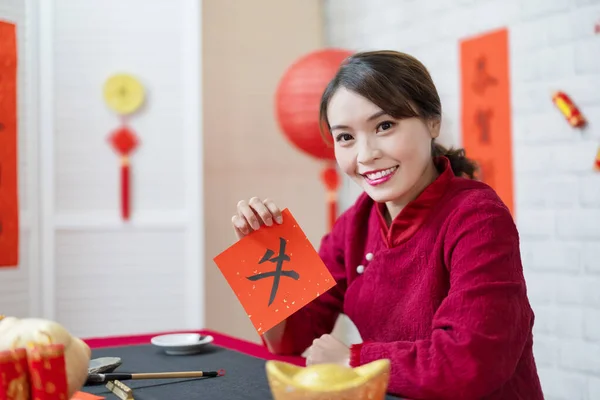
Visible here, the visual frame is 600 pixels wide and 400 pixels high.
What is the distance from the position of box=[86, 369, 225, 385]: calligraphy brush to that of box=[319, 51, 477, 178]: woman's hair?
0.51 meters

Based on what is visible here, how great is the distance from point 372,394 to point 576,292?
170cm

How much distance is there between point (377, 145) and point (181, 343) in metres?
0.54

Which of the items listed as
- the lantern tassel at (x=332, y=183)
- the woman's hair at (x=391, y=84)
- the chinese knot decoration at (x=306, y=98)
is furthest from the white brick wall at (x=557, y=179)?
the woman's hair at (x=391, y=84)

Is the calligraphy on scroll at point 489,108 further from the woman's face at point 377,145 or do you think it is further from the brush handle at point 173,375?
the brush handle at point 173,375

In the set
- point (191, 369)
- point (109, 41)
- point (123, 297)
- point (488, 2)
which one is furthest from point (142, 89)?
point (191, 369)

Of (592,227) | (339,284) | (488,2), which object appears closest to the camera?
(339,284)

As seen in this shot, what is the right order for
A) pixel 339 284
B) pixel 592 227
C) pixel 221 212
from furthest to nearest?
pixel 221 212 → pixel 592 227 → pixel 339 284

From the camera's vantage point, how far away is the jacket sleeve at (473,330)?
975mm

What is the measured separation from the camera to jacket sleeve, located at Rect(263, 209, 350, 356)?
137 centimetres

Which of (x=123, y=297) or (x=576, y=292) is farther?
(x=123, y=297)

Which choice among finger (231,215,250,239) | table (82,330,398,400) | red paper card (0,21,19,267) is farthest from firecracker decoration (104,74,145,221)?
finger (231,215,250,239)

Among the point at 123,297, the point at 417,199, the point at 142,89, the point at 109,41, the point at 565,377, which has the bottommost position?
the point at 565,377

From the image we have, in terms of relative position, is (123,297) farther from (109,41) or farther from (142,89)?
(109,41)

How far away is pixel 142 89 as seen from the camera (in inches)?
114
